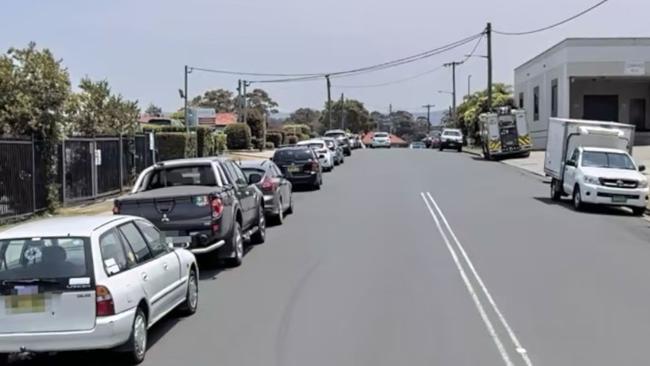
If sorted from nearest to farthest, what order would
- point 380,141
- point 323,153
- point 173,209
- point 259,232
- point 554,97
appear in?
point 173,209
point 259,232
point 323,153
point 554,97
point 380,141

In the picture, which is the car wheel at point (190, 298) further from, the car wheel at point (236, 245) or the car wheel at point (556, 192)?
the car wheel at point (556, 192)

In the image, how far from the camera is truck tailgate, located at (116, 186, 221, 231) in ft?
42.1

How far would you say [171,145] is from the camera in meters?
35.4

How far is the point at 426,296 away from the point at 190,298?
311 cm

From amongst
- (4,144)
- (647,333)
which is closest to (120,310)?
(647,333)

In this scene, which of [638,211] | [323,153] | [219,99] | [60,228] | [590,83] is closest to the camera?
[60,228]

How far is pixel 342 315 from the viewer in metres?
9.91

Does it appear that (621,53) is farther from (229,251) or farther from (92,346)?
(92,346)

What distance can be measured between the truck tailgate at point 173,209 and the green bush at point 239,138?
47957mm

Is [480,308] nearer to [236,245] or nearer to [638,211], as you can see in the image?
[236,245]

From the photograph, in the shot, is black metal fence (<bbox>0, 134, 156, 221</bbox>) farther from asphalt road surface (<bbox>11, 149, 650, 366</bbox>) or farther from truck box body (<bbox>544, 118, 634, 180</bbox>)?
truck box body (<bbox>544, 118, 634, 180</bbox>)

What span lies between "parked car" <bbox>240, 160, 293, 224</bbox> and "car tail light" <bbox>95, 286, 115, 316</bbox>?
11221mm

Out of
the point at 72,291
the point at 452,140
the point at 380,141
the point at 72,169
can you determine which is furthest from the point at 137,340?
the point at 380,141

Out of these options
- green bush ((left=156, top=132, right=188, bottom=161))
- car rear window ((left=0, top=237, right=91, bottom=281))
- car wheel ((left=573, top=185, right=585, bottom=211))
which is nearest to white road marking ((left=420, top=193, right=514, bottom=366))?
car rear window ((left=0, top=237, right=91, bottom=281))
